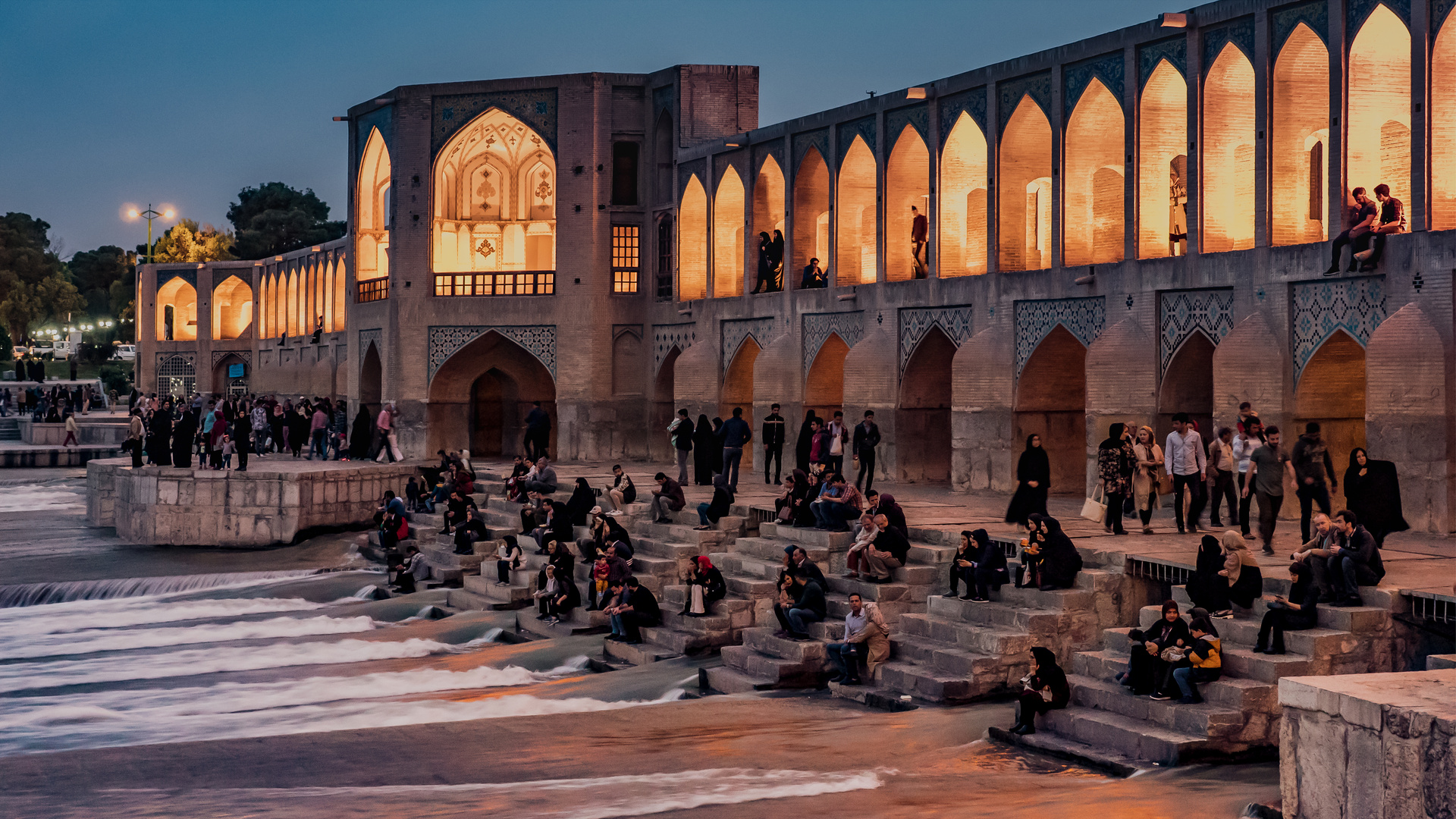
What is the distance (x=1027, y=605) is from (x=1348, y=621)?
284 cm

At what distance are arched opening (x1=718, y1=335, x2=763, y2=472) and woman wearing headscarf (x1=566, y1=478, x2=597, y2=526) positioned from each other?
6.91m

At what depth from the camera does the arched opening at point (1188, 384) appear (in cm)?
1752

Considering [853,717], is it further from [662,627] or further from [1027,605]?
[662,627]

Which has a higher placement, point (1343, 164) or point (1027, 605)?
point (1343, 164)

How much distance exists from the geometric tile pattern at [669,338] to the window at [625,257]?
3.17ft

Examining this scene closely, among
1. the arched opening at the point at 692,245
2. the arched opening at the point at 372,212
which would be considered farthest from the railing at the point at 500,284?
the arched opening at the point at 692,245

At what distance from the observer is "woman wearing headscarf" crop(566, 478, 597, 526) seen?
61.0ft

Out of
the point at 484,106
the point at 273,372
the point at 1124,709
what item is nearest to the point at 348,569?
the point at 484,106

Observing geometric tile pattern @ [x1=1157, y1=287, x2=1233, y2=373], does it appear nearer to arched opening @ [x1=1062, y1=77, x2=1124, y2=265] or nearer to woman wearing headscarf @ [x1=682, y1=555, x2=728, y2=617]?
arched opening @ [x1=1062, y1=77, x2=1124, y2=265]

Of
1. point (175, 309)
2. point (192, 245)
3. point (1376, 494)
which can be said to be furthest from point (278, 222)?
point (1376, 494)

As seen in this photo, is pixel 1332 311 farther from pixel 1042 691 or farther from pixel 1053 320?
pixel 1042 691

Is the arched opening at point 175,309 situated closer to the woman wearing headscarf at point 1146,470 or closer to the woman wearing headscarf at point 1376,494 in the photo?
the woman wearing headscarf at point 1146,470

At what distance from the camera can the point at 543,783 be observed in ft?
33.0

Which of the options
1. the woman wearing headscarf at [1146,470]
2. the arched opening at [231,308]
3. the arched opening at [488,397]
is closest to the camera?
the woman wearing headscarf at [1146,470]
